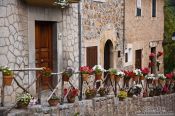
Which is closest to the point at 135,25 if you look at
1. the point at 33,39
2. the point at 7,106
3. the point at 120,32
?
the point at 120,32

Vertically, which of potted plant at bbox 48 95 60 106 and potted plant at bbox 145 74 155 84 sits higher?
potted plant at bbox 145 74 155 84

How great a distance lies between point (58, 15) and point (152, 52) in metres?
11.1

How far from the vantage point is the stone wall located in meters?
10.1

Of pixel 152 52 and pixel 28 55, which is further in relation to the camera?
pixel 152 52

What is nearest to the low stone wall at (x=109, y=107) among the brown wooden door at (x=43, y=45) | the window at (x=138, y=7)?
the brown wooden door at (x=43, y=45)

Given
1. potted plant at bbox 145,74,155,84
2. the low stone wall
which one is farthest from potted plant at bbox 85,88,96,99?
potted plant at bbox 145,74,155,84

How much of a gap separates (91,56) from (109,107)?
10.3 ft

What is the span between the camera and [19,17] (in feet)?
35.0

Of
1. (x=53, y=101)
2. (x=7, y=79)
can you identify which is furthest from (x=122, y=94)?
(x=7, y=79)

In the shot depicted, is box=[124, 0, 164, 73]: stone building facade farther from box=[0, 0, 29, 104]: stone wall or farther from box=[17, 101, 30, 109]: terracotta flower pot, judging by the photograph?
box=[17, 101, 30, 109]: terracotta flower pot

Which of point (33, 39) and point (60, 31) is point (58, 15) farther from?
point (33, 39)

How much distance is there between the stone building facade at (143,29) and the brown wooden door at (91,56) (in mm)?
3212

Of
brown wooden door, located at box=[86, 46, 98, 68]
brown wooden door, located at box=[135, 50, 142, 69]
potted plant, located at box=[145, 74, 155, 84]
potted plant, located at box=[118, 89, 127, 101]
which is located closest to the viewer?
potted plant, located at box=[118, 89, 127, 101]

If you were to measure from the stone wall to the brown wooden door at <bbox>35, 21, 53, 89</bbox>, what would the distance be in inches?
38.4
